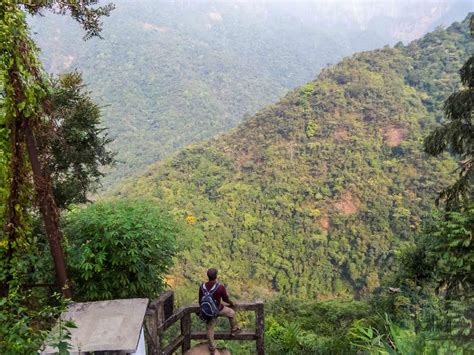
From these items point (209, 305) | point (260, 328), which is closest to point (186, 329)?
point (209, 305)

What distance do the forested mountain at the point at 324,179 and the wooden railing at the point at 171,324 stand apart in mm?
33597

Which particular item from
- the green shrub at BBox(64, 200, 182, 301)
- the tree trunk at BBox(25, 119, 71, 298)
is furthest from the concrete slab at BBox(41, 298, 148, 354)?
the green shrub at BBox(64, 200, 182, 301)

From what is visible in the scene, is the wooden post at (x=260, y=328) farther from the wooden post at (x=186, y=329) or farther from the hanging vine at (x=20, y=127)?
the hanging vine at (x=20, y=127)

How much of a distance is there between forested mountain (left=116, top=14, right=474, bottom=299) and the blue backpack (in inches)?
1338

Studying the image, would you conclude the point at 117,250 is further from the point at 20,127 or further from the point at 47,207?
the point at 20,127

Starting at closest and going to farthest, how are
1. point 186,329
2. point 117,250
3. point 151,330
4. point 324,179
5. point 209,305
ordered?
Result: point 151,330, point 209,305, point 186,329, point 117,250, point 324,179

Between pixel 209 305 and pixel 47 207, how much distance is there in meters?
2.03

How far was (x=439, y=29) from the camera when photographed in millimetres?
69812

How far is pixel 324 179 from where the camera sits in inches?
2085

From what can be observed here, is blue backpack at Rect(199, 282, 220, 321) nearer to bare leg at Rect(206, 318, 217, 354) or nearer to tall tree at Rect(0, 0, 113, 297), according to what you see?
bare leg at Rect(206, 318, 217, 354)

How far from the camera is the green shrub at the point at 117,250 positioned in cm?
519

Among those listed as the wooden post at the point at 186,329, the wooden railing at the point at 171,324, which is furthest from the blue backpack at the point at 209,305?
the wooden post at the point at 186,329

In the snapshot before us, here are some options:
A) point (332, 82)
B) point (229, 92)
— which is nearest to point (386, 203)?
point (332, 82)

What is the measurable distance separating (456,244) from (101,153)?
8.20 metres
